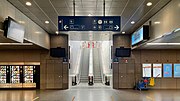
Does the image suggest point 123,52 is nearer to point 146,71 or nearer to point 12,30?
point 146,71

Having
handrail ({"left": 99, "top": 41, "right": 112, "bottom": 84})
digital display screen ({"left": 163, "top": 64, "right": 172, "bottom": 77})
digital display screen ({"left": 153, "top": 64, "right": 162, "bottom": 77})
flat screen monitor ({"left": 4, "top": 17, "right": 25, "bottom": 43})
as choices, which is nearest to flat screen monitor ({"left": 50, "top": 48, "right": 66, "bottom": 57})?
handrail ({"left": 99, "top": 41, "right": 112, "bottom": 84})

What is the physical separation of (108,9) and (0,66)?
10.9 meters

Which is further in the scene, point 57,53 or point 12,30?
point 57,53

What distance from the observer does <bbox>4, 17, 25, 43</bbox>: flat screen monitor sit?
714 centimetres

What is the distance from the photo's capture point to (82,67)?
2459cm

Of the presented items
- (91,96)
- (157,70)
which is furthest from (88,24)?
(157,70)

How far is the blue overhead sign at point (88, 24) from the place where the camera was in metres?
7.91

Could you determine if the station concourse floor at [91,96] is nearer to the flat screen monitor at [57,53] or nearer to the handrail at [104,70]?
the flat screen monitor at [57,53]

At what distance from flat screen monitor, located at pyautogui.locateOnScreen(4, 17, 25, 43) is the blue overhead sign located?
1.52 m

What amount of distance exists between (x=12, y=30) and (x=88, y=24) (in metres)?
2.54

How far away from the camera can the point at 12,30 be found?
757 cm

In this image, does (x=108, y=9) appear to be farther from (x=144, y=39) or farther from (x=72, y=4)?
(x=144, y=39)

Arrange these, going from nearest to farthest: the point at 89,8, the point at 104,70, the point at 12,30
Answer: the point at 12,30, the point at 89,8, the point at 104,70

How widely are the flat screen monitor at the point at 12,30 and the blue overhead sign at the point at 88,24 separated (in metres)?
1.52
